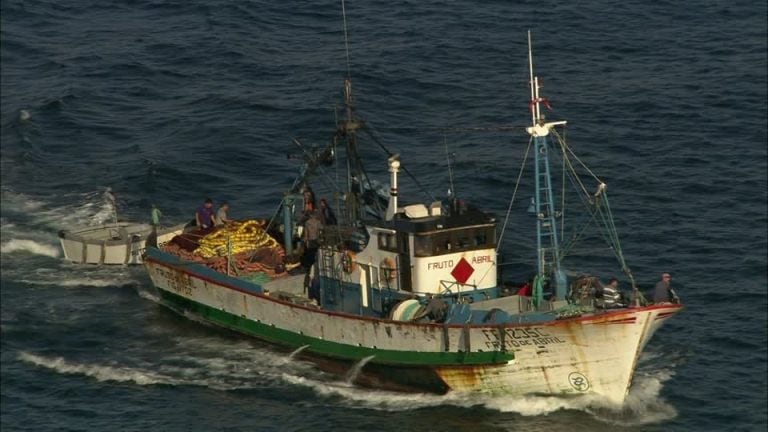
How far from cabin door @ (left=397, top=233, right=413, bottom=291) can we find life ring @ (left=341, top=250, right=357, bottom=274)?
1964 mm

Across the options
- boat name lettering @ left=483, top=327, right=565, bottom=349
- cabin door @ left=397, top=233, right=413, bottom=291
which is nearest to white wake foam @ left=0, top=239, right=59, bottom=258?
cabin door @ left=397, top=233, right=413, bottom=291

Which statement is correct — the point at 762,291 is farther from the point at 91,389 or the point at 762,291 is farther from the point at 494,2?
the point at 494,2

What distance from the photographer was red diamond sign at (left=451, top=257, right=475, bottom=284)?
55.0m

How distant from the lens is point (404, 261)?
180 feet

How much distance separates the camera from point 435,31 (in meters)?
90.0

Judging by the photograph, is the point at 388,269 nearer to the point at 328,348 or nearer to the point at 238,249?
the point at 328,348

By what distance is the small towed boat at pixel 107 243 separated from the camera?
66.1 metres

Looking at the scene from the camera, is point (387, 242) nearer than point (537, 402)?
No

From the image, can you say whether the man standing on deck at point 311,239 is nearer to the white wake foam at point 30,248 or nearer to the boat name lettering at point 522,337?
the boat name lettering at point 522,337

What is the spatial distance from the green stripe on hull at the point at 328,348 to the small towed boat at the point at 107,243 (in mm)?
3706

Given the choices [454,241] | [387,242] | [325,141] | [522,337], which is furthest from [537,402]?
[325,141]

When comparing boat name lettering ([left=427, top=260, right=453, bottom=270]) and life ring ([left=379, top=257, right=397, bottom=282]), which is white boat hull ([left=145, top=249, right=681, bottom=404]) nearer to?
life ring ([left=379, top=257, right=397, bottom=282])

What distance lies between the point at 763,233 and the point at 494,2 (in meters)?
30.0

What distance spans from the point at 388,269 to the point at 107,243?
50.4ft
